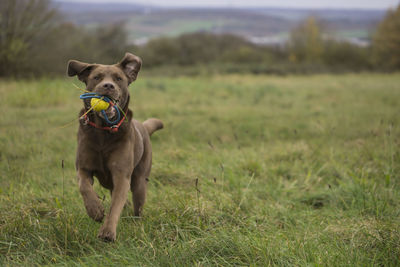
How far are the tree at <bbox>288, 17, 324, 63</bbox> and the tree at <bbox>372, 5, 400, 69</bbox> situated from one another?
1462 cm

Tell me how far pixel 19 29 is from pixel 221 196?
45.9 ft

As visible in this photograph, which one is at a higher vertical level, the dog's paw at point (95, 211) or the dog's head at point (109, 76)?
the dog's head at point (109, 76)

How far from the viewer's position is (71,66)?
3.68m

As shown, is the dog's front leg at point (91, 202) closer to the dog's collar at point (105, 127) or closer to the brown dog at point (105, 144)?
the brown dog at point (105, 144)

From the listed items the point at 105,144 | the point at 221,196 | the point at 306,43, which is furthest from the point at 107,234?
the point at 306,43

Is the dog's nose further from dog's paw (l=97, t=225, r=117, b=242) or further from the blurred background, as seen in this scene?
the blurred background

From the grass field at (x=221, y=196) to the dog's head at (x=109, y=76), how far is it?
3.24 ft

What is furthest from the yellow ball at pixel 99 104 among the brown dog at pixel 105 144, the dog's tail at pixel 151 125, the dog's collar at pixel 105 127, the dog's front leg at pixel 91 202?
the dog's tail at pixel 151 125

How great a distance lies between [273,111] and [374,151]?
5.07 metres

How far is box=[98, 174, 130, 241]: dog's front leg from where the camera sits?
10.3 ft

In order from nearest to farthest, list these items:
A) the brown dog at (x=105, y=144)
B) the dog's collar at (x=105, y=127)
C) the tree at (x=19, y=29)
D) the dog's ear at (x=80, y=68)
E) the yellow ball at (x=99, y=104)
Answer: the yellow ball at (x=99, y=104) < the brown dog at (x=105, y=144) < the dog's collar at (x=105, y=127) < the dog's ear at (x=80, y=68) < the tree at (x=19, y=29)

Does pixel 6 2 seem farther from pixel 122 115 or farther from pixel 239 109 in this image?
pixel 122 115

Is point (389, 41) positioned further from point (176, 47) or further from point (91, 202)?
point (91, 202)

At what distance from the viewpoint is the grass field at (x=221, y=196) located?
3.15 m
